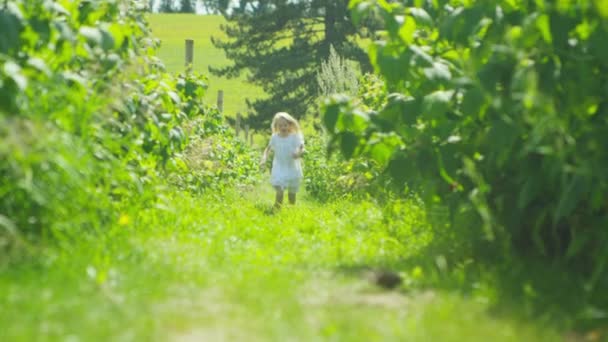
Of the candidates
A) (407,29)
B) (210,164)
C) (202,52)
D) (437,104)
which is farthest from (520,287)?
(202,52)

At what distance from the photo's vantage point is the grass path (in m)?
3.83

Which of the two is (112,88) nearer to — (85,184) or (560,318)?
(85,184)

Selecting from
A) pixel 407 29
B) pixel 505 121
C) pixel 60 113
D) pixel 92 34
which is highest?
pixel 407 29

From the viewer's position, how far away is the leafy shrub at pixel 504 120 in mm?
4516

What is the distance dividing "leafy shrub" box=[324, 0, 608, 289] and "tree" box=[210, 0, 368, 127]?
22.7 metres

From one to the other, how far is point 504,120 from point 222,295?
1909 millimetres

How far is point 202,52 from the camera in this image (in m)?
60.8

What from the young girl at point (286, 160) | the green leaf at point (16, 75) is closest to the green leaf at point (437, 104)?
the green leaf at point (16, 75)

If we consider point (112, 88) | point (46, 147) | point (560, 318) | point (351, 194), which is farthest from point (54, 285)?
point (351, 194)

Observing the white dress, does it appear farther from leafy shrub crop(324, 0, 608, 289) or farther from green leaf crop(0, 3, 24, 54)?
green leaf crop(0, 3, 24, 54)

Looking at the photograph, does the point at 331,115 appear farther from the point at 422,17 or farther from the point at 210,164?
the point at 210,164

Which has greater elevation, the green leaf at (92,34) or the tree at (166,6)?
the tree at (166,6)

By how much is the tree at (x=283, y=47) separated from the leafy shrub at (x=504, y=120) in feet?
74.4

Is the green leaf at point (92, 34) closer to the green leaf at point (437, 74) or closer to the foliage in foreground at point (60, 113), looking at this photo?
the foliage in foreground at point (60, 113)
